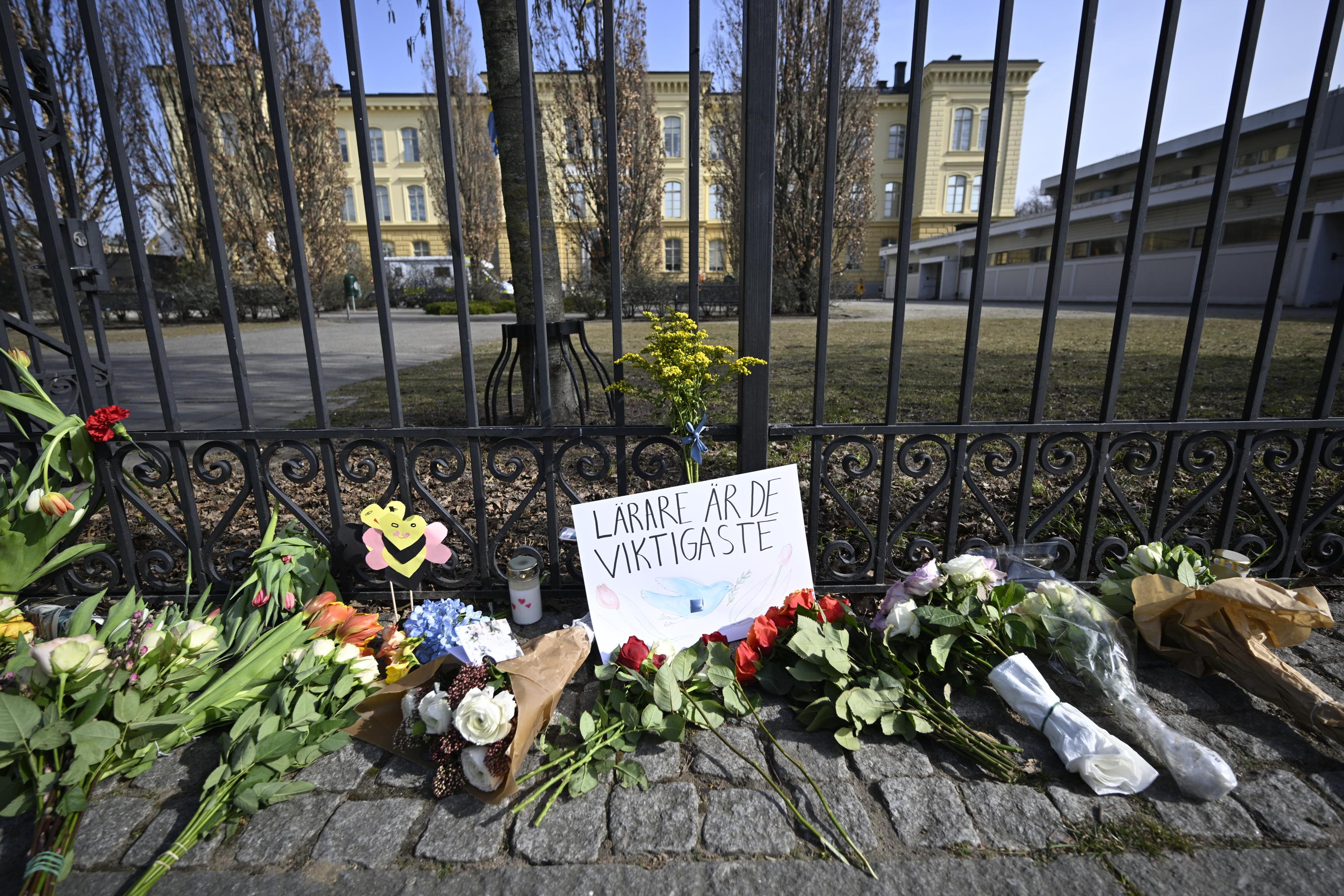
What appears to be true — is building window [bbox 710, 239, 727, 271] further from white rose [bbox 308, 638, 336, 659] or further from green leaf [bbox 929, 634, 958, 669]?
white rose [bbox 308, 638, 336, 659]

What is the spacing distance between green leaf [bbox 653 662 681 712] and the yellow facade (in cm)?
2724

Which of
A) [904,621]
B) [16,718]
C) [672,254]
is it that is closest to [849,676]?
[904,621]

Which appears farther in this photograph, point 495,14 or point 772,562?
point 495,14

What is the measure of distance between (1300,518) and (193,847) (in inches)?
154

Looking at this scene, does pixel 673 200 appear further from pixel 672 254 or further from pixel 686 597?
pixel 686 597

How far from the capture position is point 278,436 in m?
2.35

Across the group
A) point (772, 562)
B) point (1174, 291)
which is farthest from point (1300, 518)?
point (1174, 291)

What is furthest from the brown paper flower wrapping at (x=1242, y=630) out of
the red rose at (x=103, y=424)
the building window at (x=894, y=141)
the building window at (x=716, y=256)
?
the building window at (x=894, y=141)

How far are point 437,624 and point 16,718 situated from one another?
101 centimetres

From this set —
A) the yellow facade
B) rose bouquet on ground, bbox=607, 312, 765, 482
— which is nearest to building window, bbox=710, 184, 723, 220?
the yellow facade

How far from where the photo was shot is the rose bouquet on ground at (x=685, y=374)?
7.54 feet

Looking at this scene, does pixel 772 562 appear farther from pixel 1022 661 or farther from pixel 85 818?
pixel 85 818

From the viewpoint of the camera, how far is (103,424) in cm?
233

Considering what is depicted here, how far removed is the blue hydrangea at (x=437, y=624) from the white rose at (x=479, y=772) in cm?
46
